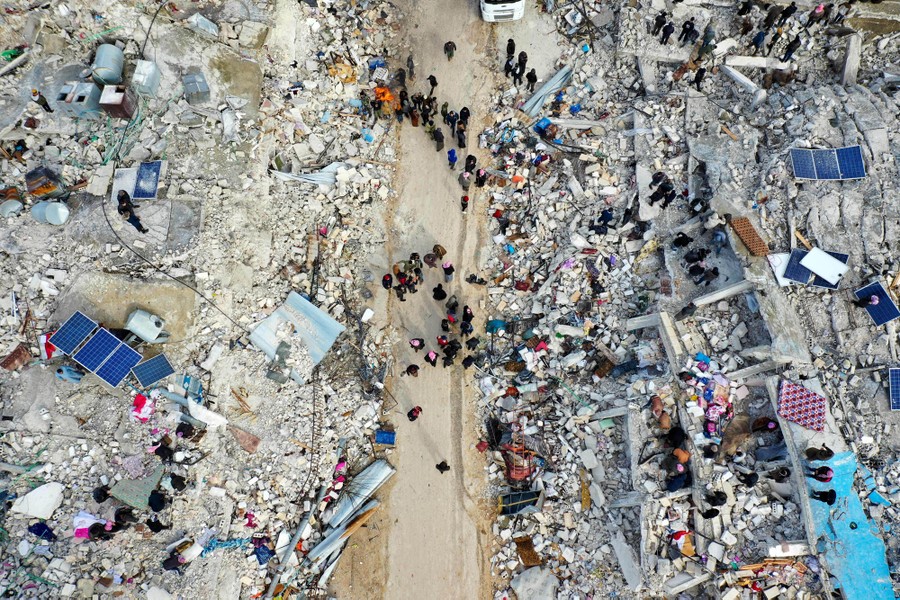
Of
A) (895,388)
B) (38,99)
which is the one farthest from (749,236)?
(38,99)

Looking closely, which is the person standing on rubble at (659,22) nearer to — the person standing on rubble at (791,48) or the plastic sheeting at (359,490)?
the person standing on rubble at (791,48)

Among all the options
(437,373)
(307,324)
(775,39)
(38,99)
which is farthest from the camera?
(775,39)

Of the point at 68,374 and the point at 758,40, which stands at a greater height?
the point at 758,40

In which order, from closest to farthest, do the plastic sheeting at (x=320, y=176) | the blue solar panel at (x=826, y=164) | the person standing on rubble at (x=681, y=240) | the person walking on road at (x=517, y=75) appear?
the blue solar panel at (x=826, y=164) → the person standing on rubble at (x=681, y=240) → the plastic sheeting at (x=320, y=176) → the person walking on road at (x=517, y=75)

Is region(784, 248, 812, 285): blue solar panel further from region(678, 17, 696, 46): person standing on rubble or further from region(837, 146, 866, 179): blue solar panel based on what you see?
region(678, 17, 696, 46): person standing on rubble

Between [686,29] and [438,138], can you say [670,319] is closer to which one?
[438,138]

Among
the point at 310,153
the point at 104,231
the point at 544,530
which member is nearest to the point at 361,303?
the point at 310,153

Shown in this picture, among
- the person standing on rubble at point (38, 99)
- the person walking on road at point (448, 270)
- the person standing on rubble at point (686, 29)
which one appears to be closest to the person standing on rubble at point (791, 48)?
the person standing on rubble at point (686, 29)

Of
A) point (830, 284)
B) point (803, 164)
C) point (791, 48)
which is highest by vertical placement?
point (791, 48)
